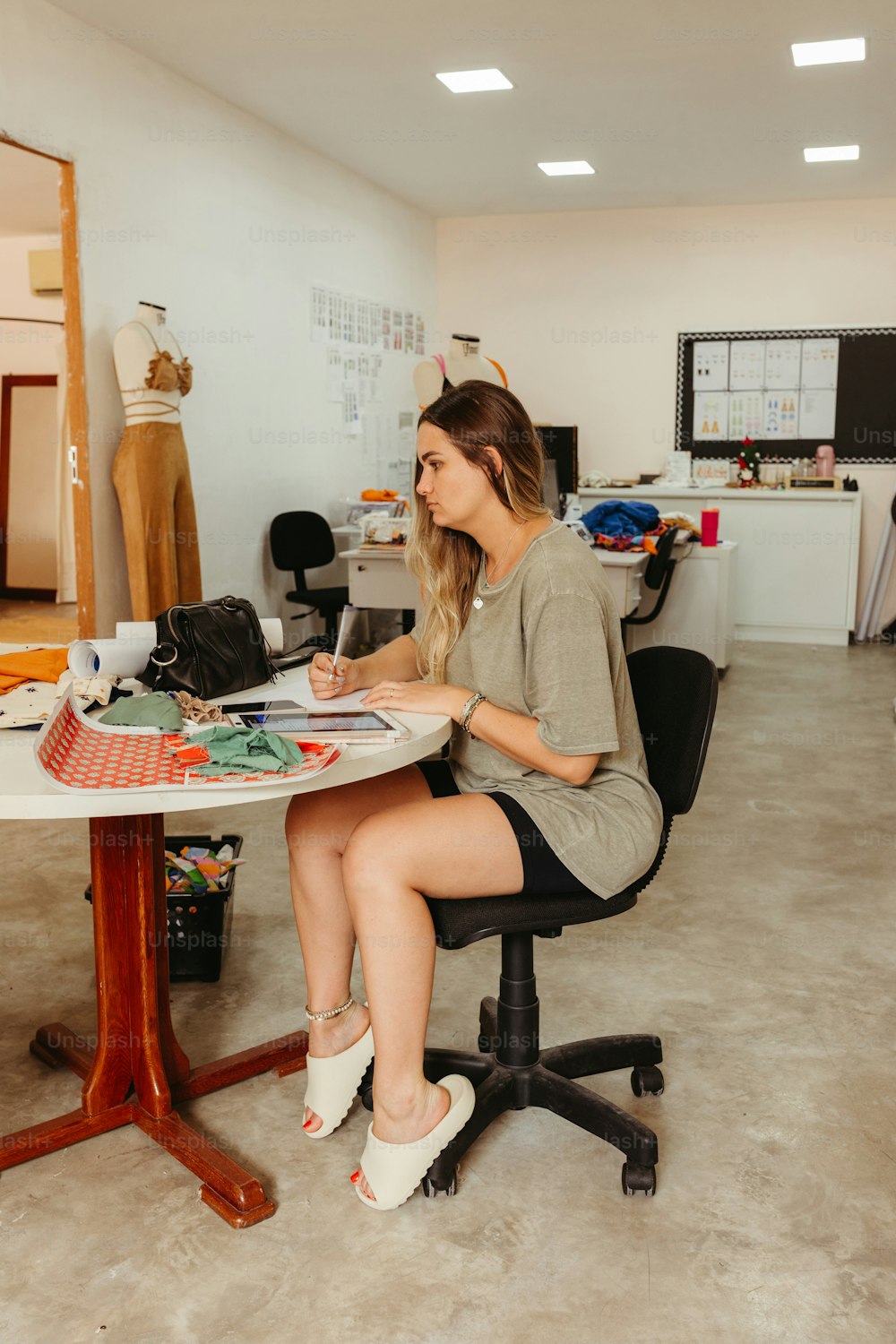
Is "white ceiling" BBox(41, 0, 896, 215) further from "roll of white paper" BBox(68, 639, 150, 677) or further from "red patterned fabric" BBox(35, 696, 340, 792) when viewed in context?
"red patterned fabric" BBox(35, 696, 340, 792)

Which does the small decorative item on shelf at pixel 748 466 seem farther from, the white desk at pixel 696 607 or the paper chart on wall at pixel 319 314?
the paper chart on wall at pixel 319 314

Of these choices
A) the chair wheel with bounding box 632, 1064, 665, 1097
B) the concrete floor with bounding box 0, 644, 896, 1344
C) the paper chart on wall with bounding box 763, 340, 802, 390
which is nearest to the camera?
the concrete floor with bounding box 0, 644, 896, 1344

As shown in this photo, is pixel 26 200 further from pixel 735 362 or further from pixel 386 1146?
pixel 386 1146

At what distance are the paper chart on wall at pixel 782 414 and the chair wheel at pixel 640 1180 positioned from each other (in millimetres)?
7124

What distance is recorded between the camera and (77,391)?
193 inches

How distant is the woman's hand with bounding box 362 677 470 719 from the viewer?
197cm

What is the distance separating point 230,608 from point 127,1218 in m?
1.07

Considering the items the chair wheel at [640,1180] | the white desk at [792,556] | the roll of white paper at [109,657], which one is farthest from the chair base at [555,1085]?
the white desk at [792,556]

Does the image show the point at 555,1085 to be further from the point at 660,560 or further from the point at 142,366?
the point at 660,560

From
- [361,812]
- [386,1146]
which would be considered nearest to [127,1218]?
[386,1146]

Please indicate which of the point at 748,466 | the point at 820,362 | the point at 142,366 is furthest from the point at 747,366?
the point at 142,366

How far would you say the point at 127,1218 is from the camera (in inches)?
75.3

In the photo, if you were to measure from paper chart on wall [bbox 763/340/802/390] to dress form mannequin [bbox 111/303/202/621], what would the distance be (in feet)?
15.1

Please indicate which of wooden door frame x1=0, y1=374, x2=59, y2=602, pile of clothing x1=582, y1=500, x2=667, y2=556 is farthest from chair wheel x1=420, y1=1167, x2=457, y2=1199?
wooden door frame x1=0, y1=374, x2=59, y2=602
